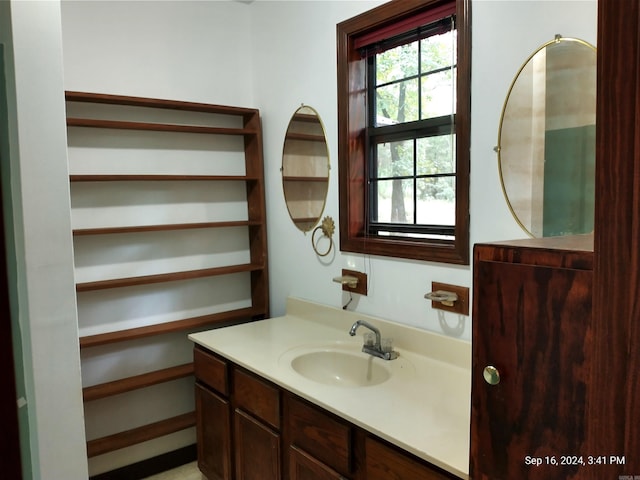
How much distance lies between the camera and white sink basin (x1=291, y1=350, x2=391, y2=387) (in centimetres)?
203

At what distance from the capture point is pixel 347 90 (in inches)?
90.5

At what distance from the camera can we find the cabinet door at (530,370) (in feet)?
2.68

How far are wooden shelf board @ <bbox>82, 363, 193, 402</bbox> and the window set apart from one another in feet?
3.85

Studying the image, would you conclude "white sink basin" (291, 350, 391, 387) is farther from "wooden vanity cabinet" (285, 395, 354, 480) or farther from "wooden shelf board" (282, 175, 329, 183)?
"wooden shelf board" (282, 175, 329, 183)

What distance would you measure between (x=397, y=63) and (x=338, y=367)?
143cm

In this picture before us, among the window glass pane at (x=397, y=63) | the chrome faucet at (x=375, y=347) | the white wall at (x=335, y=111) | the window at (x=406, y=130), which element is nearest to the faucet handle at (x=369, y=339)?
the chrome faucet at (x=375, y=347)

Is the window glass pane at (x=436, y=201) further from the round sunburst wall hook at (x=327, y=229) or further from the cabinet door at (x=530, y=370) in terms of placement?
the cabinet door at (x=530, y=370)

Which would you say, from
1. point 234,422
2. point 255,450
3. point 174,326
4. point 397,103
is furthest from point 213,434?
point 397,103

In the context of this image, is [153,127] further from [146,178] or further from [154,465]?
[154,465]

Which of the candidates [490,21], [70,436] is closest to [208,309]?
[70,436]

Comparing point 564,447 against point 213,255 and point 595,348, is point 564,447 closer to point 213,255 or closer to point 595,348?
point 595,348

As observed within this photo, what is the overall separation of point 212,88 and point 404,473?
7.69 ft

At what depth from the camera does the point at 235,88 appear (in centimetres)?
293

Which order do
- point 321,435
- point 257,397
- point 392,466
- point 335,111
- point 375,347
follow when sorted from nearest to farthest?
point 392,466
point 321,435
point 257,397
point 375,347
point 335,111
